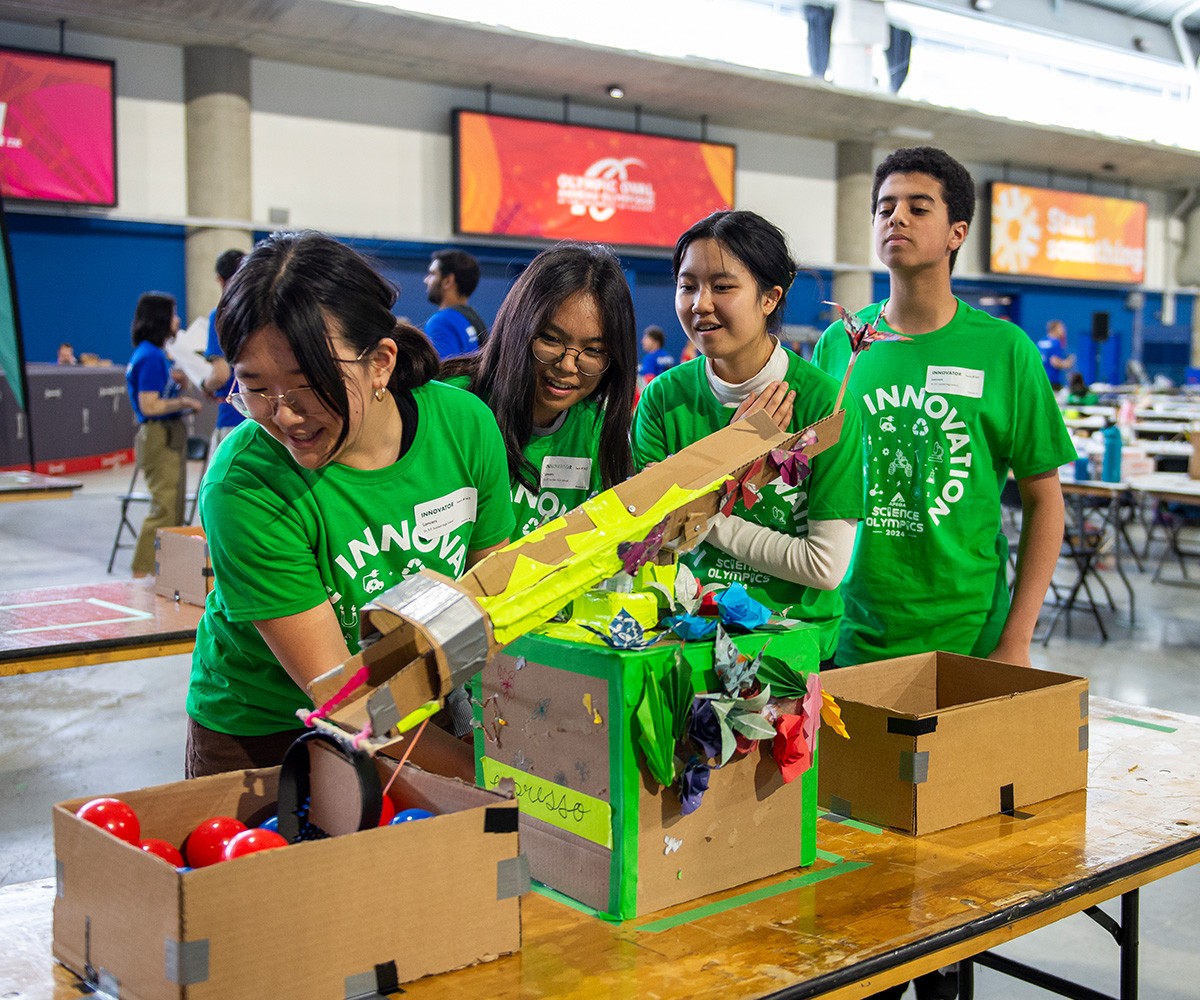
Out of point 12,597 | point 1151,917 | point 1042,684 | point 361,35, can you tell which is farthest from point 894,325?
point 361,35

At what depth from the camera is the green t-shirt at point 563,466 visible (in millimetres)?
1718

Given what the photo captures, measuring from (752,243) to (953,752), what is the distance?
0.72m

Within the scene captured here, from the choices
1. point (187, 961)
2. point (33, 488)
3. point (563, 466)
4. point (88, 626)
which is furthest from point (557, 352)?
point (33, 488)

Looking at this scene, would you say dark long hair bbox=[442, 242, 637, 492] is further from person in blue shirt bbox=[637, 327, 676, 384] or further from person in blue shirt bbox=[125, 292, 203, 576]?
person in blue shirt bbox=[637, 327, 676, 384]

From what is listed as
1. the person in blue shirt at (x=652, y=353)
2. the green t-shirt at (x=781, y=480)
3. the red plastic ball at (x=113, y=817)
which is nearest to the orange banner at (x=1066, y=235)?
the person in blue shirt at (x=652, y=353)

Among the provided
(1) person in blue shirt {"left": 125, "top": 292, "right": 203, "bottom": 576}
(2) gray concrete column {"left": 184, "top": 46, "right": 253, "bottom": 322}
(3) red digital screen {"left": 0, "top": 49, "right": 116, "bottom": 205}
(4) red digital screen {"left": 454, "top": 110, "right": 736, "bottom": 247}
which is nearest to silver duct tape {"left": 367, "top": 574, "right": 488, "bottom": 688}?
(1) person in blue shirt {"left": 125, "top": 292, "right": 203, "bottom": 576}

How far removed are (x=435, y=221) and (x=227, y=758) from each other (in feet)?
36.1

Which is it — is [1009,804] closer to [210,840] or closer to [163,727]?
[210,840]

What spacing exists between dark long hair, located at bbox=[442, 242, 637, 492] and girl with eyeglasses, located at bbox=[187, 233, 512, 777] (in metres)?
0.25

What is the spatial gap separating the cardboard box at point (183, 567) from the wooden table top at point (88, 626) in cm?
3

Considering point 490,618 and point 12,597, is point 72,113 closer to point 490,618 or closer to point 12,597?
point 12,597

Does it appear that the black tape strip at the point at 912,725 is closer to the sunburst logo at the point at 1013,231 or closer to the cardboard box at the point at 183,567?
the cardboard box at the point at 183,567

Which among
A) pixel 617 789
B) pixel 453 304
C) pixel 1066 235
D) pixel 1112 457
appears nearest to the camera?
pixel 617 789

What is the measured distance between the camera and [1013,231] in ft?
Result: 53.9
